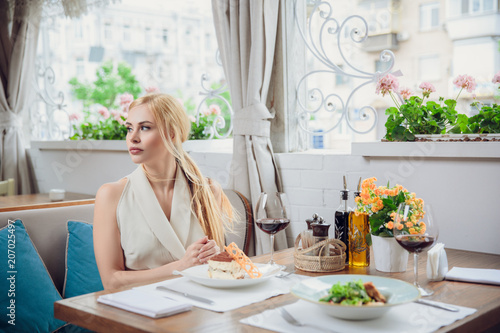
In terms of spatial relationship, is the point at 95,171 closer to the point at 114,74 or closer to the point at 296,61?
the point at 296,61

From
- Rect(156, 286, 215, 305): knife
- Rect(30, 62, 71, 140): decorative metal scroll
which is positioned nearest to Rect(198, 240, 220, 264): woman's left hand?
Rect(156, 286, 215, 305): knife

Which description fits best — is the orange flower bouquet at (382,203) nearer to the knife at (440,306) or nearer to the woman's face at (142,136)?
the knife at (440,306)

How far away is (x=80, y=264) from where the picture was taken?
2074 mm

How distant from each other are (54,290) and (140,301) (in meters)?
0.92

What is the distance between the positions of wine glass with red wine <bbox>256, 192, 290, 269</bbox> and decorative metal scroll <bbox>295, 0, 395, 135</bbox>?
0.88m

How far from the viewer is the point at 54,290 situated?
1959 mm

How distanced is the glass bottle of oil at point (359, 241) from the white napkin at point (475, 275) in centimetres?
24

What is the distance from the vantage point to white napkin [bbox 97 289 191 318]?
3.66 ft

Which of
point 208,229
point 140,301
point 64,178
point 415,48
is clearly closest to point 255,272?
point 140,301

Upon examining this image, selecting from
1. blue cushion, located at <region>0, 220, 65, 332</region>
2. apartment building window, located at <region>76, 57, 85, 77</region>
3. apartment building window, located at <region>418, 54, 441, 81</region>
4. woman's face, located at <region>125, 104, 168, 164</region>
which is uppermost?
apartment building window, located at <region>76, 57, 85, 77</region>

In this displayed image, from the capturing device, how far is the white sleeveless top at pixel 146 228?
1.68 m

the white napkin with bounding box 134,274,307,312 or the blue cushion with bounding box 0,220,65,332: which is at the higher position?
the white napkin with bounding box 134,274,307,312

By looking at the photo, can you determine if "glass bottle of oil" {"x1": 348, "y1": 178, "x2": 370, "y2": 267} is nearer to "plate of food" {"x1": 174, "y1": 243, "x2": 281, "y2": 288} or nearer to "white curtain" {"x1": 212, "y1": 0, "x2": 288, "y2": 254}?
"plate of food" {"x1": 174, "y1": 243, "x2": 281, "y2": 288}

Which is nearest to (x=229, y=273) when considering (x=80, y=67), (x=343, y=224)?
(x=343, y=224)
